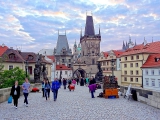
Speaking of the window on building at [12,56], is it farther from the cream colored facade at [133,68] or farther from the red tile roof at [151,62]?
the red tile roof at [151,62]

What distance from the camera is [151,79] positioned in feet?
144

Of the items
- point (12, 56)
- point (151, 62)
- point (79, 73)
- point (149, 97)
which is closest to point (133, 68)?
point (151, 62)

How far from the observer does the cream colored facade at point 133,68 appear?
5151 centimetres

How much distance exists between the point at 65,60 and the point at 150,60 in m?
62.2

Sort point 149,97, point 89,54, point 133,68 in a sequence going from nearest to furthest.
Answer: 1. point 149,97
2. point 133,68
3. point 89,54

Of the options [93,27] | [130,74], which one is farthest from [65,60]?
[130,74]

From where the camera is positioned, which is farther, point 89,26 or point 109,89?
point 89,26

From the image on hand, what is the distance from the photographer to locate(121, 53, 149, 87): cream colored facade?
169 feet

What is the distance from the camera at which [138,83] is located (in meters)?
52.3

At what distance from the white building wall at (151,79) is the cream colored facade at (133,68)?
4343mm

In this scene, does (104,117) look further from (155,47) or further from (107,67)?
(107,67)

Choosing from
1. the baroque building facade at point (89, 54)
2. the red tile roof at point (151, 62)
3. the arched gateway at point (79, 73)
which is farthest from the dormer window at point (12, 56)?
the arched gateway at point (79, 73)

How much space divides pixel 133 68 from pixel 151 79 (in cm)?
1083

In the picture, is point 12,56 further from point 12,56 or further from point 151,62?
point 151,62
